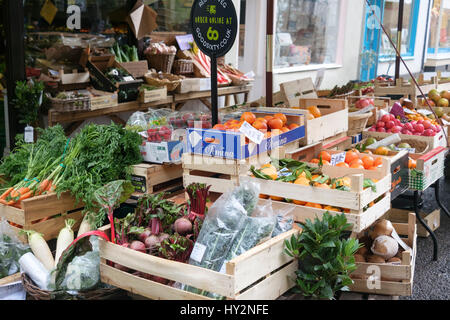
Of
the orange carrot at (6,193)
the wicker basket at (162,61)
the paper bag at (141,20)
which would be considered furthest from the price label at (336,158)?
the paper bag at (141,20)

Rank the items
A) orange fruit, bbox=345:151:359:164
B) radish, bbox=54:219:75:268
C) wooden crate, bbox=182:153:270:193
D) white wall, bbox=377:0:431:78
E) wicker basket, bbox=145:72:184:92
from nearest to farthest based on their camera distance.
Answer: radish, bbox=54:219:75:268
wooden crate, bbox=182:153:270:193
orange fruit, bbox=345:151:359:164
wicker basket, bbox=145:72:184:92
white wall, bbox=377:0:431:78

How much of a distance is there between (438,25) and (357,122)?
16454 mm

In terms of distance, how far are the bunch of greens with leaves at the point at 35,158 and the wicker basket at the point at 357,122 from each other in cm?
249

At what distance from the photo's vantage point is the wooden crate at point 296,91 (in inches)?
208

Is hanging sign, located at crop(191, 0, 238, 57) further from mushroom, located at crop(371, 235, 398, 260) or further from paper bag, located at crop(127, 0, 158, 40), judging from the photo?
paper bag, located at crop(127, 0, 158, 40)

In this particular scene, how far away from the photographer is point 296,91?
17.9 feet

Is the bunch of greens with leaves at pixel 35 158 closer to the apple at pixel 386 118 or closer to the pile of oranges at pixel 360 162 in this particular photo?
the pile of oranges at pixel 360 162

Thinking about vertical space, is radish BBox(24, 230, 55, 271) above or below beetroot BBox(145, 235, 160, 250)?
below

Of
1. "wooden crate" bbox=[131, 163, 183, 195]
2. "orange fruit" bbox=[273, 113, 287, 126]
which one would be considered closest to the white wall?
"orange fruit" bbox=[273, 113, 287, 126]

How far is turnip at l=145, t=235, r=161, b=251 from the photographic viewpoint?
2.65m

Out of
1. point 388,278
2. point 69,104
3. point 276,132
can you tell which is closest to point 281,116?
point 276,132

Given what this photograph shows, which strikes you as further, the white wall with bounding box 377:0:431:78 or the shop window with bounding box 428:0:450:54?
the shop window with bounding box 428:0:450:54

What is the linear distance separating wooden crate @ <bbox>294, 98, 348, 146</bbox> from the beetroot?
1.70 meters

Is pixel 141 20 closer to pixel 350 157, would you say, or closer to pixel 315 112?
pixel 315 112
